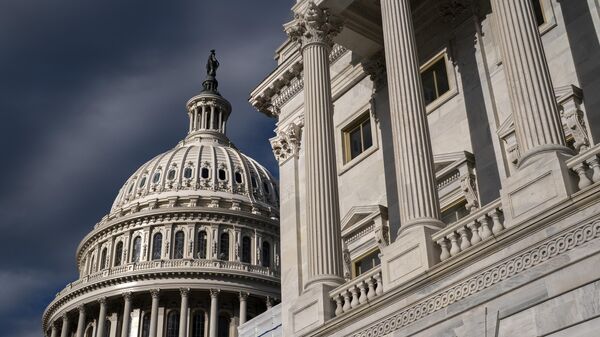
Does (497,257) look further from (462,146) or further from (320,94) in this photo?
(320,94)

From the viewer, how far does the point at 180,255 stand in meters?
102

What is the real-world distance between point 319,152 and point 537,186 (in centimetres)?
831

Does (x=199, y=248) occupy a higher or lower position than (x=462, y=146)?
higher

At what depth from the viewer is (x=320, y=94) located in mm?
24125

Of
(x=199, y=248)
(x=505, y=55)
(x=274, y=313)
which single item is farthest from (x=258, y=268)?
(x=505, y=55)

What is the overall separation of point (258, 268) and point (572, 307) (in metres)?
86.7

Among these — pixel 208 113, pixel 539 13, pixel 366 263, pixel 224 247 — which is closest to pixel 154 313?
pixel 224 247

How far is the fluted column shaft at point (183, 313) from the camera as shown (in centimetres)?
9225

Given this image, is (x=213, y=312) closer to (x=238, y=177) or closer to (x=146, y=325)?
(x=146, y=325)

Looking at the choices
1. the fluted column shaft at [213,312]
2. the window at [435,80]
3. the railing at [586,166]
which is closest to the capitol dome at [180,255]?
the fluted column shaft at [213,312]

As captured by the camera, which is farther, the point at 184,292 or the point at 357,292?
the point at 184,292

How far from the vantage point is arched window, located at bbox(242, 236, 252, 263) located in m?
104

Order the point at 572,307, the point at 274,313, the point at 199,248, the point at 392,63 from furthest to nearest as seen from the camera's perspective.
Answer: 1. the point at 199,248
2. the point at 274,313
3. the point at 392,63
4. the point at 572,307

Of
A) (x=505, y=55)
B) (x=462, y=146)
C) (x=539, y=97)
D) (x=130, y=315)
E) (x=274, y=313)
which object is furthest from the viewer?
(x=130, y=315)
